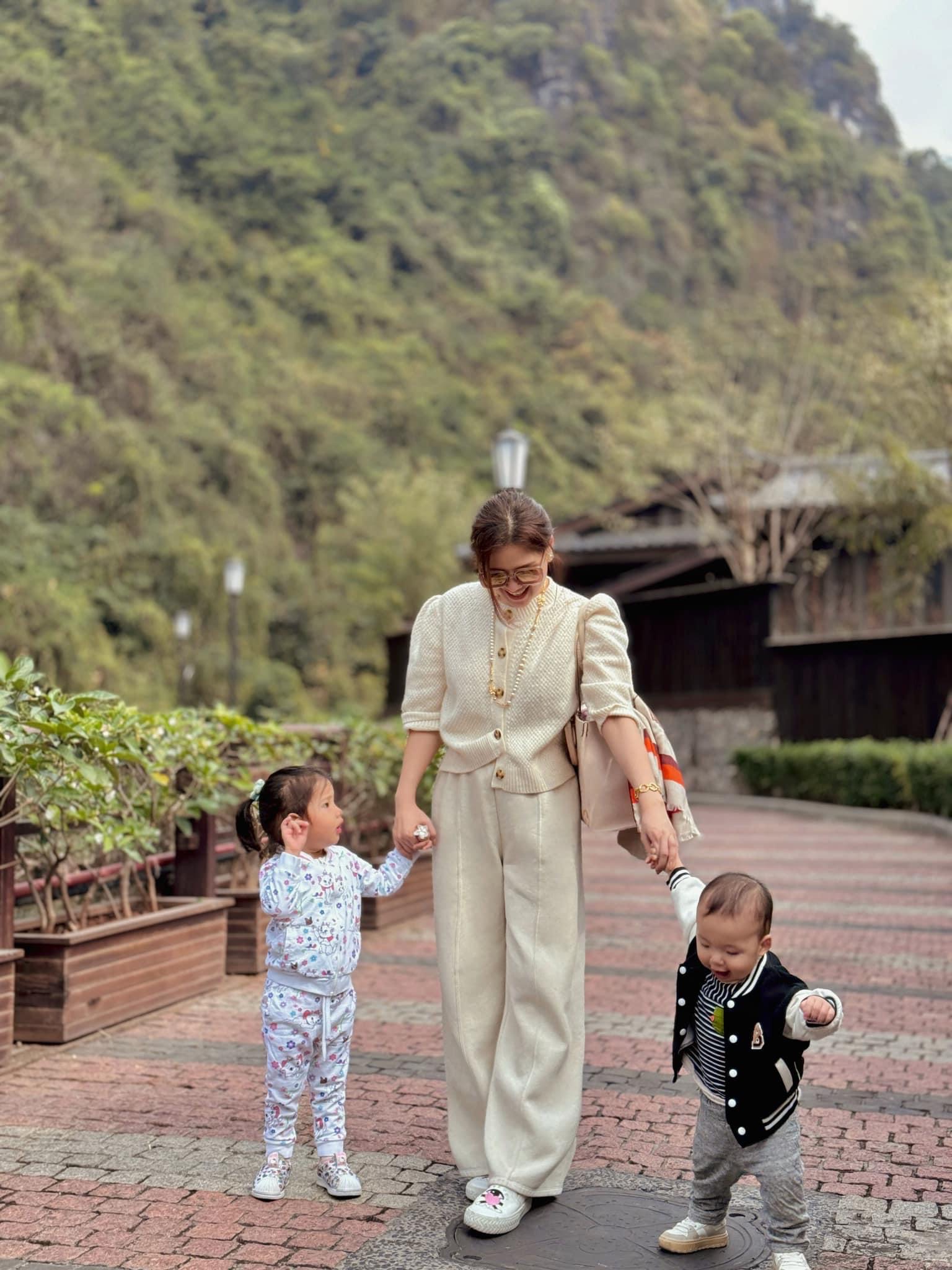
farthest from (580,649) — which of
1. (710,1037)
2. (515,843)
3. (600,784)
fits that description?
(710,1037)

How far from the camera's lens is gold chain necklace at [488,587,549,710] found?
12.7 feet

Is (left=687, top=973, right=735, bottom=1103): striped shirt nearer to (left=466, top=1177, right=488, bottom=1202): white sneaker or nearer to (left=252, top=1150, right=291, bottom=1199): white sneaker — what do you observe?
(left=466, top=1177, right=488, bottom=1202): white sneaker

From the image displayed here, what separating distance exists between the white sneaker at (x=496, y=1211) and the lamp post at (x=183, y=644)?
30.2 m

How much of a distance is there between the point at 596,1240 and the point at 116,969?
3068 millimetres

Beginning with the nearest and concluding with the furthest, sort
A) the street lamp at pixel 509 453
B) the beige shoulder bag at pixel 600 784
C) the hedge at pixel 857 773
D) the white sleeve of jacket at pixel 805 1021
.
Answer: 1. the white sleeve of jacket at pixel 805 1021
2. the beige shoulder bag at pixel 600 784
3. the street lamp at pixel 509 453
4. the hedge at pixel 857 773

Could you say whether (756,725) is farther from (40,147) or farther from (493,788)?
(40,147)

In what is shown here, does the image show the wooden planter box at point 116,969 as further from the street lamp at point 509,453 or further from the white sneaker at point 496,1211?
the street lamp at point 509,453

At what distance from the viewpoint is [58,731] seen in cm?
530

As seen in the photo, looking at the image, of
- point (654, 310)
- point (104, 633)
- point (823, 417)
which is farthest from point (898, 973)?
point (654, 310)

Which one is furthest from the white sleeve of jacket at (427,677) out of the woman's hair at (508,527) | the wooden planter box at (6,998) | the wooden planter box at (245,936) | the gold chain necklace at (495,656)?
the wooden planter box at (245,936)

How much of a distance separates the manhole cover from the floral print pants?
52 centimetres

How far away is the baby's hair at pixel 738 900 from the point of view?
10.8 feet

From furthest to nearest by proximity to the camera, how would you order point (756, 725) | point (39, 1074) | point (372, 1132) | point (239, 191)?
point (239, 191) < point (756, 725) < point (39, 1074) < point (372, 1132)

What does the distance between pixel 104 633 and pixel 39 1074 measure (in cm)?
2932
